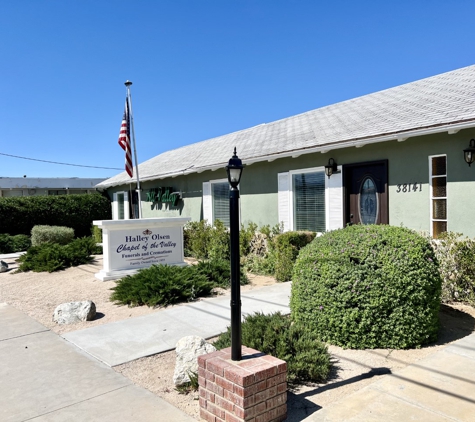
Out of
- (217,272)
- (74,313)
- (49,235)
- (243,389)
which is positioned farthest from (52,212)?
(243,389)

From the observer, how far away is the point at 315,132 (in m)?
10.6

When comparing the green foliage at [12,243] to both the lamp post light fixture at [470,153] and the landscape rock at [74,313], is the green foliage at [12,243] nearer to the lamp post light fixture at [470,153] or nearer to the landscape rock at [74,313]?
the landscape rock at [74,313]

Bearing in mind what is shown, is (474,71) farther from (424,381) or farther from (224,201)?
(424,381)

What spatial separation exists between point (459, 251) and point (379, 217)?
2.07 meters

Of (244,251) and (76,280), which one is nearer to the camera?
(76,280)

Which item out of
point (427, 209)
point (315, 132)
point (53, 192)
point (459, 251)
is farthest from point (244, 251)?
point (53, 192)

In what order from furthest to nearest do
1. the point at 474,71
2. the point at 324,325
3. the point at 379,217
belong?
the point at 474,71
the point at 379,217
the point at 324,325

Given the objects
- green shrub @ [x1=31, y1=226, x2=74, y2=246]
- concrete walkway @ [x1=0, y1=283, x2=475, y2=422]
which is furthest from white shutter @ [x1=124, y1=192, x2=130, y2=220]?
concrete walkway @ [x1=0, y1=283, x2=475, y2=422]

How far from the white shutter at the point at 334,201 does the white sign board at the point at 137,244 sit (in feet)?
12.3

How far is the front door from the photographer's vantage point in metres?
8.27

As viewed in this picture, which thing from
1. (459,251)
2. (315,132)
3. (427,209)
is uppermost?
(315,132)

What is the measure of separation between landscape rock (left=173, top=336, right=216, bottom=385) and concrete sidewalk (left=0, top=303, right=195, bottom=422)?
29 cm

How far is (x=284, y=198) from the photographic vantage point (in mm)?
10602

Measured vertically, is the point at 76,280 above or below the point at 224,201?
below
